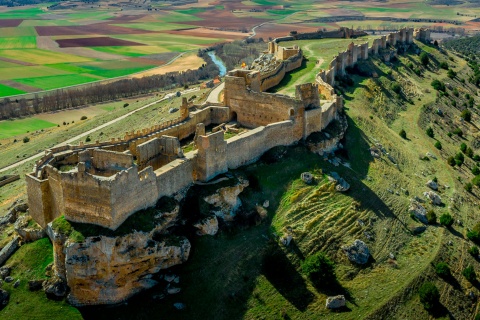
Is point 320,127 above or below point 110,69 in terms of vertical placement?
above

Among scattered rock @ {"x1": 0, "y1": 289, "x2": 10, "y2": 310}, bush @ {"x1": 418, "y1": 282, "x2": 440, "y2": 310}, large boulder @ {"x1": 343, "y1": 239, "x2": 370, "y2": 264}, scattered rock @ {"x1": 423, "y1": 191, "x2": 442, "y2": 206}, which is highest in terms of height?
scattered rock @ {"x1": 0, "y1": 289, "x2": 10, "y2": 310}

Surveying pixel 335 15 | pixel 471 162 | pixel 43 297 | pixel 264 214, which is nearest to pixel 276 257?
pixel 264 214

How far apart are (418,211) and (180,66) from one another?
83699 millimetres

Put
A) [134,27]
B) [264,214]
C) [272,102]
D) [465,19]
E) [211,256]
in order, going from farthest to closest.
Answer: [465,19] < [134,27] < [272,102] < [264,214] < [211,256]

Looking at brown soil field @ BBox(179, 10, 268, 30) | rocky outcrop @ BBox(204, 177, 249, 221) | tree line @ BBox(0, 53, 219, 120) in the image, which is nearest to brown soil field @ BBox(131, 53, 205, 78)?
tree line @ BBox(0, 53, 219, 120)

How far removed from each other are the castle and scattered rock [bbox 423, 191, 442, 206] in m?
8.88

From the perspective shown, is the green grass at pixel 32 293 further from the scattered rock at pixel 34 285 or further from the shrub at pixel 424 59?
the shrub at pixel 424 59

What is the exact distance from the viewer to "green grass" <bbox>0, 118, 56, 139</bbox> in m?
78.3

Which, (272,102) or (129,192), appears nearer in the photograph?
(129,192)

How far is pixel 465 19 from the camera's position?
18512 cm

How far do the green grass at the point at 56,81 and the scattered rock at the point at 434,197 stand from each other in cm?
7499

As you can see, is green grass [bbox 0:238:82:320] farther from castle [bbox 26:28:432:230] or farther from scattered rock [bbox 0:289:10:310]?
castle [bbox 26:28:432:230]

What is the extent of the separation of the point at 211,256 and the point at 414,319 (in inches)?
443

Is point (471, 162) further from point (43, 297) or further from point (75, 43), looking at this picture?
point (75, 43)
